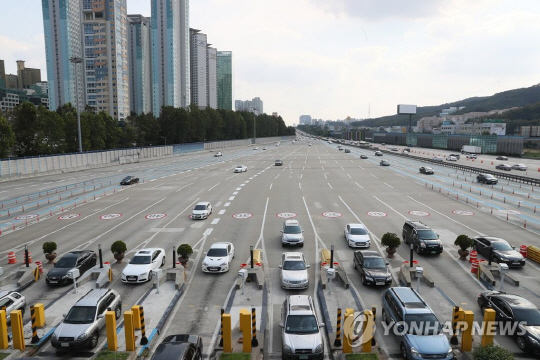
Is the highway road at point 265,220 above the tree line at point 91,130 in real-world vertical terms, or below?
below

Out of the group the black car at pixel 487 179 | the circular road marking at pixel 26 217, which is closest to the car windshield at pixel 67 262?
the circular road marking at pixel 26 217

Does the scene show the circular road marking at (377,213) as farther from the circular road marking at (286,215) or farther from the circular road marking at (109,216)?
the circular road marking at (109,216)

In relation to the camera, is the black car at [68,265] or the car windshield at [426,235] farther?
the car windshield at [426,235]

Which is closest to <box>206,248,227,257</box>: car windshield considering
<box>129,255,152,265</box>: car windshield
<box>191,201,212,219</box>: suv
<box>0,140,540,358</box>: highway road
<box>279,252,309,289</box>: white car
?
<box>0,140,540,358</box>: highway road

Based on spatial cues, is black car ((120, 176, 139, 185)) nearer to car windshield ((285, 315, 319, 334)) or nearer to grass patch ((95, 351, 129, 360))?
grass patch ((95, 351, 129, 360))

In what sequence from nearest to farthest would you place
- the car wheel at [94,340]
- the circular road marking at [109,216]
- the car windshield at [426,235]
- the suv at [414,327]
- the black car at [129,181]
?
the suv at [414,327] < the car wheel at [94,340] < the car windshield at [426,235] < the circular road marking at [109,216] < the black car at [129,181]

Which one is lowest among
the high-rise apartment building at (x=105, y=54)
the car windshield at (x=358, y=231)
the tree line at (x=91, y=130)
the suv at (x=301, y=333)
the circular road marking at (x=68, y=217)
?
the circular road marking at (x=68, y=217)

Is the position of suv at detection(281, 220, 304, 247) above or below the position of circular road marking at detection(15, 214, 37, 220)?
above
